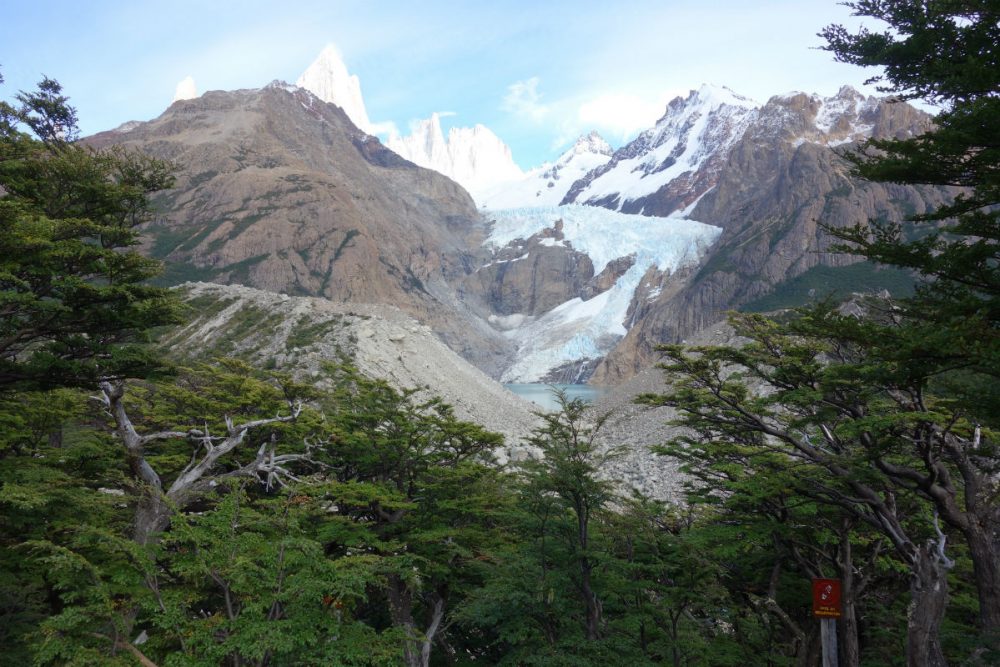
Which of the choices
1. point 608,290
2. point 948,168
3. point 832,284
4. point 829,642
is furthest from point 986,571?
point 608,290

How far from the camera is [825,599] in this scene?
27.0ft

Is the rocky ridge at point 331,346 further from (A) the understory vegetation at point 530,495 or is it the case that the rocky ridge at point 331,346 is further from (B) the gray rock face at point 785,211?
(B) the gray rock face at point 785,211

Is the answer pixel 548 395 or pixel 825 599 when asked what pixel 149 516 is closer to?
pixel 825 599

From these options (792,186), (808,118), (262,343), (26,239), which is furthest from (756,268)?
(26,239)

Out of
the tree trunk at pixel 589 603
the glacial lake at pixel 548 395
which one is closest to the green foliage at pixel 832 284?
the glacial lake at pixel 548 395

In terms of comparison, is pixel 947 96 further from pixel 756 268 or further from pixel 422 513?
pixel 756 268

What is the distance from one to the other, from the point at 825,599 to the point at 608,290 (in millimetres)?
187980

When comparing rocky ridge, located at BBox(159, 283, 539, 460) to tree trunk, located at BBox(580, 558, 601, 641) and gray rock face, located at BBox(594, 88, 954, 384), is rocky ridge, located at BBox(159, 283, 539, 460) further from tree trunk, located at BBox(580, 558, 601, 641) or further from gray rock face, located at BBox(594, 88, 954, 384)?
gray rock face, located at BBox(594, 88, 954, 384)

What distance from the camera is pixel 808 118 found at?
518ft

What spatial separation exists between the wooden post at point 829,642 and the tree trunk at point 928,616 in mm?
900

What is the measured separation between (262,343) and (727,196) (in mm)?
178050

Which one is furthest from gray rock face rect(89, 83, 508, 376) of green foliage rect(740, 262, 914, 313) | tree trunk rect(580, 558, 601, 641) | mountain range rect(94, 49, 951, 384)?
tree trunk rect(580, 558, 601, 641)

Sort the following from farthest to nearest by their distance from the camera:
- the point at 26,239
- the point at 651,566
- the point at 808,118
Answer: the point at 808,118 < the point at 651,566 < the point at 26,239

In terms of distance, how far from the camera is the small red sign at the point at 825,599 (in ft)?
26.9
